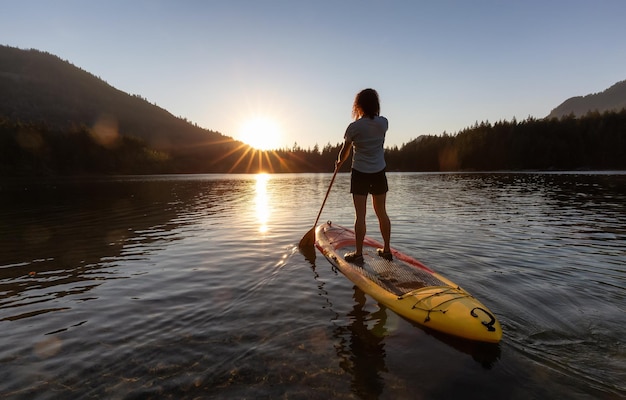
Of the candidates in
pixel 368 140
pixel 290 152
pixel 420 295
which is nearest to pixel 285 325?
pixel 420 295

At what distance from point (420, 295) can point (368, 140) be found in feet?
11.2

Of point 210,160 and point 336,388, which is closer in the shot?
point 336,388

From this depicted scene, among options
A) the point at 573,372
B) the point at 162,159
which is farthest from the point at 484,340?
the point at 162,159

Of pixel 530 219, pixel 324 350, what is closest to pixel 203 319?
pixel 324 350

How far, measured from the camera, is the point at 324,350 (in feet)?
15.1

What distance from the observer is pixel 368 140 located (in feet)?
23.8

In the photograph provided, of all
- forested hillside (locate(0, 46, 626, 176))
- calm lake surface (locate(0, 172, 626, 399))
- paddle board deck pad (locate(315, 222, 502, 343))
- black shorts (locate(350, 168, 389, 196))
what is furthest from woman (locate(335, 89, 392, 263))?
forested hillside (locate(0, 46, 626, 176))

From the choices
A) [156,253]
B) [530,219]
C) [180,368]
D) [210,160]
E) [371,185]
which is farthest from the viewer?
[210,160]

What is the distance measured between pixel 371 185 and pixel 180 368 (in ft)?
16.2

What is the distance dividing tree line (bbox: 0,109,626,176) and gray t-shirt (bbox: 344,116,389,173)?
103 m

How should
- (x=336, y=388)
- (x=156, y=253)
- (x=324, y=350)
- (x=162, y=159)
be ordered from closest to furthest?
(x=336, y=388) < (x=324, y=350) < (x=156, y=253) < (x=162, y=159)

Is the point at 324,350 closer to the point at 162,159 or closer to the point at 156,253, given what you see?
the point at 156,253

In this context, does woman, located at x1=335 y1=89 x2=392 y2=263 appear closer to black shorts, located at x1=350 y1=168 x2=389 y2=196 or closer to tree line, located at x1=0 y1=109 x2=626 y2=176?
black shorts, located at x1=350 y1=168 x2=389 y2=196

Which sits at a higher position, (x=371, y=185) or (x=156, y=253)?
(x=371, y=185)
